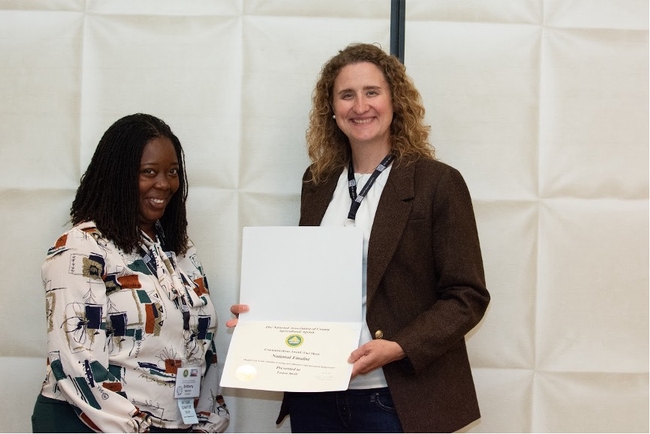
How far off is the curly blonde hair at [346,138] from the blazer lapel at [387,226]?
0.14m

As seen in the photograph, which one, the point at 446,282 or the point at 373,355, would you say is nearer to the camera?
the point at 373,355

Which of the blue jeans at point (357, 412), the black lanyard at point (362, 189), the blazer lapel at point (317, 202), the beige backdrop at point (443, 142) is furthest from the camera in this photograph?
the beige backdrop at point (443, 142)

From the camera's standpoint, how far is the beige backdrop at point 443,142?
2.83m

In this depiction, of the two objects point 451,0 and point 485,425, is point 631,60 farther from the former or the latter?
point 485,425

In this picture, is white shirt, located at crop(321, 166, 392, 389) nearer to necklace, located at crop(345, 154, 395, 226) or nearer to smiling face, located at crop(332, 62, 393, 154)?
necklace, located at crop(345, 154, 395, 226)

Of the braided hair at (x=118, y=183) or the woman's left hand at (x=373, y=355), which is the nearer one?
the woman's left hand at (x=373, y=355)

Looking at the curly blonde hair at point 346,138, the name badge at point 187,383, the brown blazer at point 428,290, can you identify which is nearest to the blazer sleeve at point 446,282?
the brown blazer at point 428,290

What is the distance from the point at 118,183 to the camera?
231 cm

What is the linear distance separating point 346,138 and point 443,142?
1.58 feet

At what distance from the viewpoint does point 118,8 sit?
9.50 ft

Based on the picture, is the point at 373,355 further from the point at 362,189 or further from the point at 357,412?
the point at 362,189

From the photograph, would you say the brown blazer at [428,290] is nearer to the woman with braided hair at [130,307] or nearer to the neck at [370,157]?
the neck at [370,157]

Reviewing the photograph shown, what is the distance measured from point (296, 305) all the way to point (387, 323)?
29cm

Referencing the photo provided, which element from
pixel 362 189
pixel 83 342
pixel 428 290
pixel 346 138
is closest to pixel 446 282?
pixel 428 290
